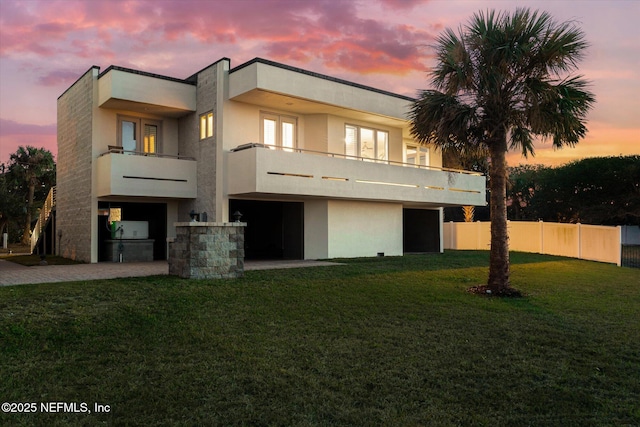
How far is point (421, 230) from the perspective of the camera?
26.2m

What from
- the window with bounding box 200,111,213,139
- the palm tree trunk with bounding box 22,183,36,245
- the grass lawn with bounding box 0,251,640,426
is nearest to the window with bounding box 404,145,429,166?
the window with bounding box 200,111,213,139

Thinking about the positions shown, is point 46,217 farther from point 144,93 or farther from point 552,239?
point 552,239

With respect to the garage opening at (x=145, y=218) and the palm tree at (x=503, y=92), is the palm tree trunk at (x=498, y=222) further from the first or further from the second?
the garage opening at (x=145, y=218)

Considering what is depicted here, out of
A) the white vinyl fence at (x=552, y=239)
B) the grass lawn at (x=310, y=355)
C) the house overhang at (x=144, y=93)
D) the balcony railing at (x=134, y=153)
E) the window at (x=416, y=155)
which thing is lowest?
the grass lawn at (x=310, y=355)

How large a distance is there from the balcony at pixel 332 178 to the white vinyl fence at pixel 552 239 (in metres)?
5.68

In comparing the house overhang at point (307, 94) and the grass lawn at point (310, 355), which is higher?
the house overhang at point (307, 94)

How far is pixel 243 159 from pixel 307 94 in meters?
3.43

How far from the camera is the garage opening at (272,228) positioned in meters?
20.2

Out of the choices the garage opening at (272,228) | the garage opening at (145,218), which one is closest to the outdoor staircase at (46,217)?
the garage opening at (145,218)

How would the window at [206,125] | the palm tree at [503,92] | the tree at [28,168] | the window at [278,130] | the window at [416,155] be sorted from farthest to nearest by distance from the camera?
1. the tree at [28,168]
2. the window at [416,155]
3. the window at [278,130]
4. the window at [206,125]
5. the palm tree at [503,92]

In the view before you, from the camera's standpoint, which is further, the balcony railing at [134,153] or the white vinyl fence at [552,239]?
the white vinyl fence at [552,239]

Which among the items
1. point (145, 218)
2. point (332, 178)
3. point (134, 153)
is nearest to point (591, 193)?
point (332, 178)

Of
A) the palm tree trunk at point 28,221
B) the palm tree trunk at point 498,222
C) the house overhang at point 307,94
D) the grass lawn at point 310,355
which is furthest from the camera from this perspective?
the palm tree trunk at point 28,221

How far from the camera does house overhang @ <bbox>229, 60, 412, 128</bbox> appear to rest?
16.2 m
